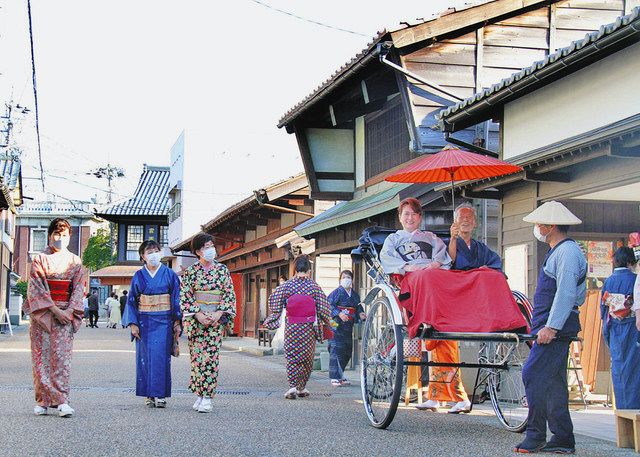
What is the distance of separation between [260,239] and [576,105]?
20.7m

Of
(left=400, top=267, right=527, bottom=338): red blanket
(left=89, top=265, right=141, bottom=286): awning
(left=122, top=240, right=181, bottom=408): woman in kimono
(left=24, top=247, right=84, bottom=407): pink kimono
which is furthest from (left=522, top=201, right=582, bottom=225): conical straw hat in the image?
(left=89, top=265, right=141, bottom=286): awning

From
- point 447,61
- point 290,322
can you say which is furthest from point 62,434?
point 447,61

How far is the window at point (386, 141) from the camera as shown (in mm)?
16750

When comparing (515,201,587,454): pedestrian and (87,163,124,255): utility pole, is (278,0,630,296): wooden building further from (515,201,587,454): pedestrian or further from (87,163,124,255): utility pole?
(87,163,124,255): utility pole

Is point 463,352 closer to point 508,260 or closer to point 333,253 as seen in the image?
point 508,260

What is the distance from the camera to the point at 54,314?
9.07 m

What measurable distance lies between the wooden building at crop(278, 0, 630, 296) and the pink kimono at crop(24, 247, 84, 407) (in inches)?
220

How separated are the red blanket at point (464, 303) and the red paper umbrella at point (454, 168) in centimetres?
173

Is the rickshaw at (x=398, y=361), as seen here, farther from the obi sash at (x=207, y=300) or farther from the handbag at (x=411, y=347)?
the obi sash at (x=207, y=300)

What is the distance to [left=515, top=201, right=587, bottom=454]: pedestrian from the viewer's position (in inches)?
268

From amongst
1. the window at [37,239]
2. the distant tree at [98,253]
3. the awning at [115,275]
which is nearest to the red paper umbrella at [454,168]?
the awning at [115,275]

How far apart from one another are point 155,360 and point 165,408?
527mm

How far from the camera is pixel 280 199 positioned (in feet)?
80.5

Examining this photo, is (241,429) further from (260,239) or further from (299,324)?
(260,239)
